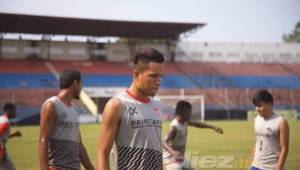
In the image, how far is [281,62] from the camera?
2613 inches

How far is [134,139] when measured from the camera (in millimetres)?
4277

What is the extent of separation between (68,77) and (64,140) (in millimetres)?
832

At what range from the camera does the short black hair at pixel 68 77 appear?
20.3 feet

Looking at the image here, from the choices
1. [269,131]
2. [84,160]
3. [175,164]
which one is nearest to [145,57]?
[84,160]

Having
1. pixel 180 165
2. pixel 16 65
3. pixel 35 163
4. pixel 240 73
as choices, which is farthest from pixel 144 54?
pixel 240 73

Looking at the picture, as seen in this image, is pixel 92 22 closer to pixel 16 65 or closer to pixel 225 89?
pixel 16 65

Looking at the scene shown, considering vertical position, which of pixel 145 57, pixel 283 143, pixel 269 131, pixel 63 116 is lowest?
pixel 283 143

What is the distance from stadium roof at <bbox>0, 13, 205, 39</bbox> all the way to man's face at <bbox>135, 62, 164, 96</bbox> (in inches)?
1977

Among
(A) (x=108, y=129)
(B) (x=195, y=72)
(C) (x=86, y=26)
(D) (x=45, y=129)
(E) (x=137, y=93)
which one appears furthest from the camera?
(B) (x=195, y=72)

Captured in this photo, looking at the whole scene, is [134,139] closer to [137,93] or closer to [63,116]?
[137,93]

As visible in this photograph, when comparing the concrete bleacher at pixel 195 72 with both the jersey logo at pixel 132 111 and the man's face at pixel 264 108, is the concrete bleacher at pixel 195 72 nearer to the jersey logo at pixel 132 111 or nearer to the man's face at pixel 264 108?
the man's face at pixel 264 108

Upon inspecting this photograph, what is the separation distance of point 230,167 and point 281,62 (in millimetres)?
54755

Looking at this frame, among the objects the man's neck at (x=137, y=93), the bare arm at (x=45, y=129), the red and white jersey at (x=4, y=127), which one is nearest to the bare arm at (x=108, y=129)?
the man's neck at (x=137, y=93)

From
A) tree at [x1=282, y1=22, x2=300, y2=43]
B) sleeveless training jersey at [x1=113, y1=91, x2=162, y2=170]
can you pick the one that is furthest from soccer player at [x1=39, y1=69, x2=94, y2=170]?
tree at [x1=282, y1=22, x2=300, y2=43]
